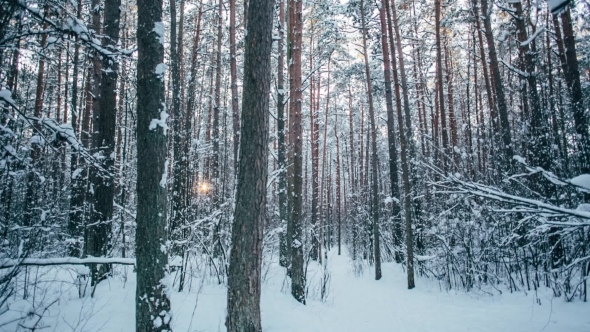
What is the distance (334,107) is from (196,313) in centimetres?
2161

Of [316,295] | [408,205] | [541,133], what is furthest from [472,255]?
[316,295]

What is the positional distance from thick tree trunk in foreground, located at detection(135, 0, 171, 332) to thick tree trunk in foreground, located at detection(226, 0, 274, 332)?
936 mm

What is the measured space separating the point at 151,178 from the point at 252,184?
1.37 metres

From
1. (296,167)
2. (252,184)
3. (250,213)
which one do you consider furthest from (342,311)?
(252,184)

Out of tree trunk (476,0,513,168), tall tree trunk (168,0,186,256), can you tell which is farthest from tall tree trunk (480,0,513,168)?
tall tree trunk (168,0,186,256)

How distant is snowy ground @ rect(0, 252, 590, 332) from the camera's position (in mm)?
4289

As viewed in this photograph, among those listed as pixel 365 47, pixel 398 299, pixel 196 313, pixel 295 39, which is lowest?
pixel 398 299

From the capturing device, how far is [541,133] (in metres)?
6.56

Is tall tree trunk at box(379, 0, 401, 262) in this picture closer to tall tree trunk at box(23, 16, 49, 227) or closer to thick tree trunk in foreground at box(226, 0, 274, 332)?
thick tree trunk in foreground at box(226, 0, 274, 332)

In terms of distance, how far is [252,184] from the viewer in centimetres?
390

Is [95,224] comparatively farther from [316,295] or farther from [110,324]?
[316,295]

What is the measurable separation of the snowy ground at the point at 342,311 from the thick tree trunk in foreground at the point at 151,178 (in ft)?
2.50

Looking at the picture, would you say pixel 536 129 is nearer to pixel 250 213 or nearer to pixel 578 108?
pixel 578 108

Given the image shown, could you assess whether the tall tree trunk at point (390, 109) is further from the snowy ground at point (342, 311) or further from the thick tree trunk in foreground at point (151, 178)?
the thick tree trunk in foreground at point (151, 178)
